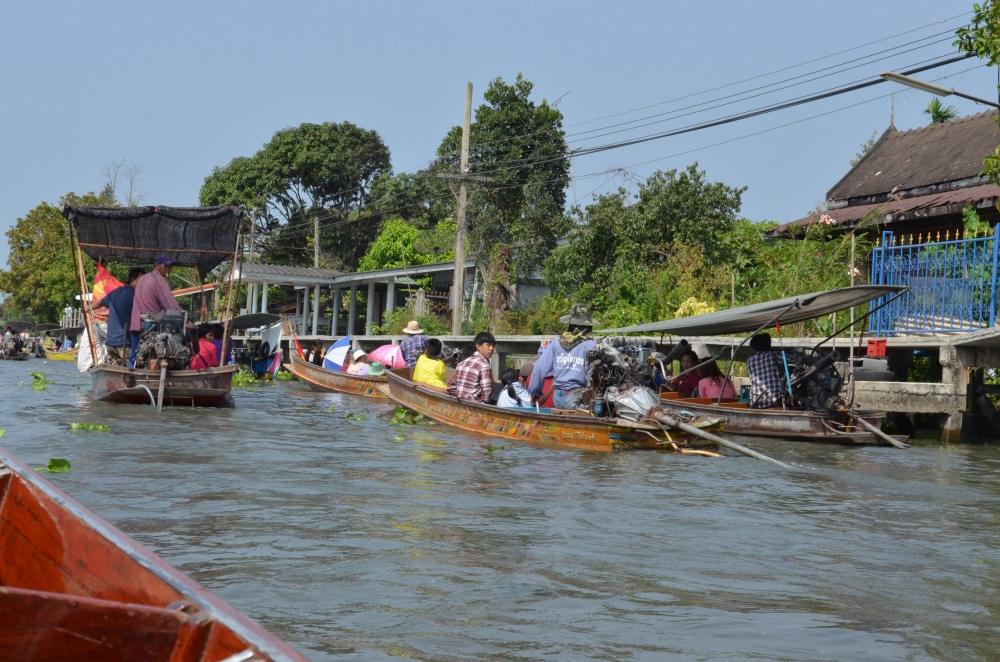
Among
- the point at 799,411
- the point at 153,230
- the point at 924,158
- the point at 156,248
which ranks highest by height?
the point at 924,158

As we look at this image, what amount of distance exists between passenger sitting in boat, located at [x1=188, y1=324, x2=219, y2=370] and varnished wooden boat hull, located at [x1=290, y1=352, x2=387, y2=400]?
4.64 m

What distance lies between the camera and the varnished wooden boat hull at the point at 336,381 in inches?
854

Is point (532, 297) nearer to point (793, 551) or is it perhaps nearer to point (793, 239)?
point (793, 239)

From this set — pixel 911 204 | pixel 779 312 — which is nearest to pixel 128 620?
pixel 779 312

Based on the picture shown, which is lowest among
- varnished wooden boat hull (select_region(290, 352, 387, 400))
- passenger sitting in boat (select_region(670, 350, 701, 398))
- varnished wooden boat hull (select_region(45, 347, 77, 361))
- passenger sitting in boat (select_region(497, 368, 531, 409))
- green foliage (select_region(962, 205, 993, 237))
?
varnished wooden boat hull (select_region(45, 347, 77, 361))

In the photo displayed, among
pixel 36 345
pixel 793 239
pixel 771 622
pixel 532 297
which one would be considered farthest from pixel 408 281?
pixel 771 622

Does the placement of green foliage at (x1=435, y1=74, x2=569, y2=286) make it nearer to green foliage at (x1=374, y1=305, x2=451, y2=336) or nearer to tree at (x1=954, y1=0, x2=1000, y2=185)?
green foliage at (x1=374, y1=305, x2=451, y2=336)

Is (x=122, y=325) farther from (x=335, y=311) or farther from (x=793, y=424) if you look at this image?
(x=335, y=311)

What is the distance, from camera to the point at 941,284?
16.1 meters

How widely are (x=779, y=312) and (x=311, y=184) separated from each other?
116ft

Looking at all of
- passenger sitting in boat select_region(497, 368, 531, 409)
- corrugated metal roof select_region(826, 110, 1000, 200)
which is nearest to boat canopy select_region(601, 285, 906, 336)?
passenger sitting in boat select_region(497, 368, 531, 409)

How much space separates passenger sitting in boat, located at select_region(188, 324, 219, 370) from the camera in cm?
1617

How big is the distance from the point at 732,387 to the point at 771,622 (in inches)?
457

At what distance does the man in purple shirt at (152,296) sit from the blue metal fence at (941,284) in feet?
35.9
